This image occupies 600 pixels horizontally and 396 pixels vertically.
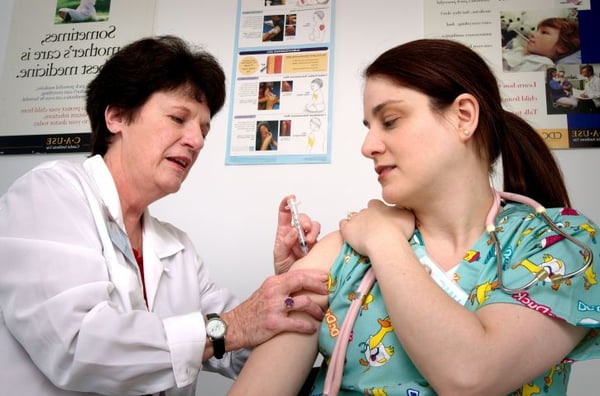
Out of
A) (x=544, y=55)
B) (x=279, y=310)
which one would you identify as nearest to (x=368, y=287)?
(x=279, y=310)

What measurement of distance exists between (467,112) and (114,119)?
101 cm

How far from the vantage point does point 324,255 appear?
3.72 ft

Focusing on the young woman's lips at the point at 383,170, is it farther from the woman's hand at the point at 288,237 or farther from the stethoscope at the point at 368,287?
the woman's hand at the point at 288,237

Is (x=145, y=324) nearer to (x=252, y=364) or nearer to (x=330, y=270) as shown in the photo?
(x=252, y=364)

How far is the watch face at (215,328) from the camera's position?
1.12 metres

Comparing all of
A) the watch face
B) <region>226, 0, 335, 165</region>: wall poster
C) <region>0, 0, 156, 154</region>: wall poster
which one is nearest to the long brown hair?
the watch face

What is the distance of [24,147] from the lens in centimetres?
235

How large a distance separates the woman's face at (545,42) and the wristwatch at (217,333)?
1.60 meters

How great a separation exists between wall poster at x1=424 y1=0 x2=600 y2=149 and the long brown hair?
788mm

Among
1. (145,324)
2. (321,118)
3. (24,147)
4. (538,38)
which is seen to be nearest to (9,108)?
(24,147)

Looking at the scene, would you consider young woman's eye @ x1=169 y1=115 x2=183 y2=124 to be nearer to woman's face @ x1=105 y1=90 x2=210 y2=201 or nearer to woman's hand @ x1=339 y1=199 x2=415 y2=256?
woman's face @ x1=105 y1=90 x2=210 y2=201

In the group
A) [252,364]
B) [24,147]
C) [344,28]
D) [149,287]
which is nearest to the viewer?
[252,364]

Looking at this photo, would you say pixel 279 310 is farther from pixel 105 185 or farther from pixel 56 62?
pixel 56 62

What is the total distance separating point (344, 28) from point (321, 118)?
16.4 inches
